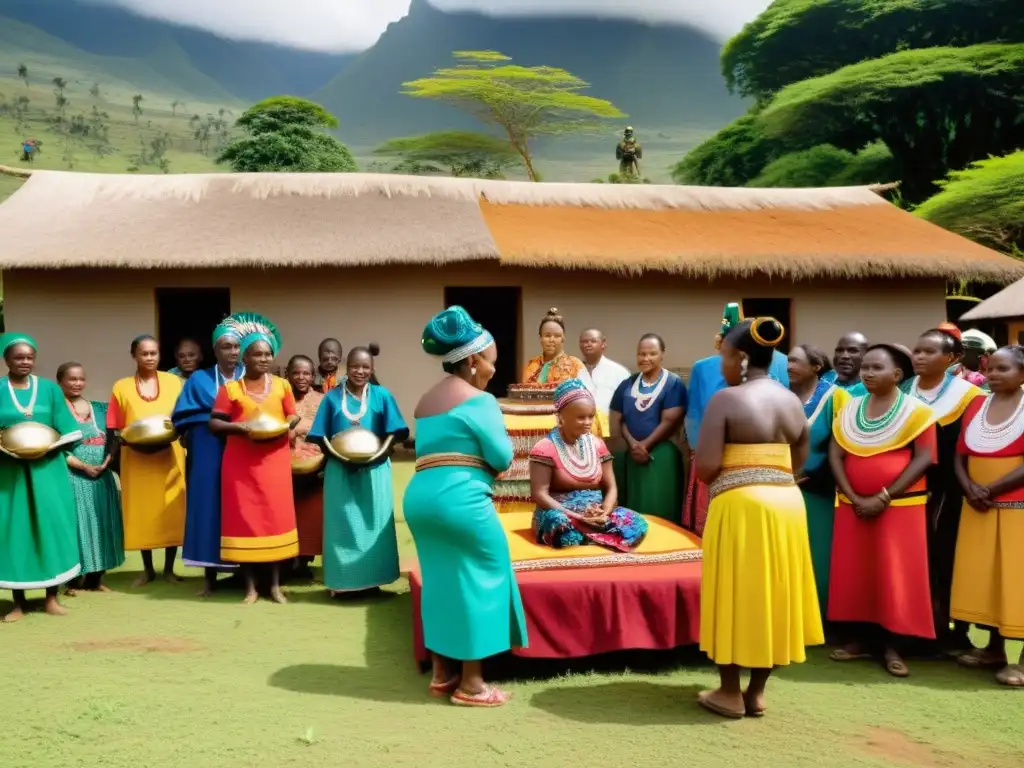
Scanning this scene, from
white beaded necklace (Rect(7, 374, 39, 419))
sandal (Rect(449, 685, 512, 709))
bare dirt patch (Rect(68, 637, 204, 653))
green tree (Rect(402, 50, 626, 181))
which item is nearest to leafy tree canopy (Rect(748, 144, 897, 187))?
green tree (Rect(402, 50, 626, 181))

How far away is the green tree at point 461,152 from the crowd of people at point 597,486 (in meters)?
42.5

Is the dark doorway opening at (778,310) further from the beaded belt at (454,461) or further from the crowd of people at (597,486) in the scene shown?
the beaded belt at (454,461)

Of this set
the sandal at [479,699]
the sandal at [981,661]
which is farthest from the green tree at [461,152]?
the sandal at [479,699]

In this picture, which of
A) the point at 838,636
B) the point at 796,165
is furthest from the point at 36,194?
the point at 796,165

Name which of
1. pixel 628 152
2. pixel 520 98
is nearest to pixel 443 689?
pixel 628 152

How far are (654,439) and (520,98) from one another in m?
42.1

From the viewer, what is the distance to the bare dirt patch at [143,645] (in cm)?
493

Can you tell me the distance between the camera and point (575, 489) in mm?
4957

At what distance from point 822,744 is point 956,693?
Answer: 1017 mm

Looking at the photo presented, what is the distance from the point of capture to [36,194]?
41.8 feet

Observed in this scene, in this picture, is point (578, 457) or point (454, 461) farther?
point (578, 457)

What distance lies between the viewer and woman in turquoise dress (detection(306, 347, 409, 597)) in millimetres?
5910

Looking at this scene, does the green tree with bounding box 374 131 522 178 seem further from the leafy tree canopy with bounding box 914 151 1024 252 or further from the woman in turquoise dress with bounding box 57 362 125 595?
the woman in turquoise dress with bounding box 57 362 125 595

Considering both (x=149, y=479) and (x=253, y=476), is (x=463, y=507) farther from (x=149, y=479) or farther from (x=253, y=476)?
(x=149, y=479)
